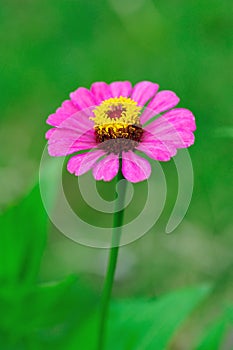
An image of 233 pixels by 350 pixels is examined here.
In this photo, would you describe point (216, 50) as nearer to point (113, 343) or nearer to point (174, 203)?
point (174, 203)

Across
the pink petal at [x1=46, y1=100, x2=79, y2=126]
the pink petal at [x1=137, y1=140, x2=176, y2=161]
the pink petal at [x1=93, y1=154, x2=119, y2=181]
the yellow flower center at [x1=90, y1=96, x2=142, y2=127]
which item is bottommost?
the pink petal at [x1=93, y1=154, x2=119, y2=181]

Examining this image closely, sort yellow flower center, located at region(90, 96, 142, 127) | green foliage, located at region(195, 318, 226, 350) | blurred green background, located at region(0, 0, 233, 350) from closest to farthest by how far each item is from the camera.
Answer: yellow flower center, located at region(90, 96, 142, 127) → green foliage, located at region(195, 318, 226, 350) → blurred green background, located at region(0, 0, 233, 350)

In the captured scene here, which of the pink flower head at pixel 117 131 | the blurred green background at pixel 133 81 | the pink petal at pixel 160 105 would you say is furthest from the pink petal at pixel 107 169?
the blurred green background at pixel 133 81

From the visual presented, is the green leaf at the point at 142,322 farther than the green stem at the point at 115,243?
Yes

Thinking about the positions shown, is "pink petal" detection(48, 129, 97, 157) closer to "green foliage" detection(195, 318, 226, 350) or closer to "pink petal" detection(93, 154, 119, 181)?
"pink petal" detection(93, 154, 119, 181)

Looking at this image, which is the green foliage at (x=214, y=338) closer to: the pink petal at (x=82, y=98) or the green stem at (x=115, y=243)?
the green stem at (x=115, y=243)

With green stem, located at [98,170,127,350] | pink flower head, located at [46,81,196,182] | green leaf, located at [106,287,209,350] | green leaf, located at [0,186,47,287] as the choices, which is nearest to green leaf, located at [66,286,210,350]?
green leaf, located at [106,287,209,350]

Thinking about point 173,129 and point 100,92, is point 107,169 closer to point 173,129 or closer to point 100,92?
point 173,129
